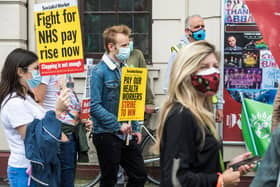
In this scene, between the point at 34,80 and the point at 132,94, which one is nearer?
the point at 34,80

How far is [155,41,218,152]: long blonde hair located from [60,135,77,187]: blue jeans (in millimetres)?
2408

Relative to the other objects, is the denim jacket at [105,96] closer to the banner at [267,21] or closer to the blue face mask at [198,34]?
the blue face mask at [198,34]

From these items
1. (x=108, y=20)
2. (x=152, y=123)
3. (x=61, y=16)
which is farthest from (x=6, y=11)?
(x=61, y=16)

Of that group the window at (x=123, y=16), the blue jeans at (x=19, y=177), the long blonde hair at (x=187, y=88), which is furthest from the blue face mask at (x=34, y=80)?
the window at (x=123, y=16)

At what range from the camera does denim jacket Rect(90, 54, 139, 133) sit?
519 centimetres

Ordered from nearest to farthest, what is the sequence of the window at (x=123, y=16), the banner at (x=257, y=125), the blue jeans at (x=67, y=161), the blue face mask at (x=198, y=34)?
the blue jeans at (x=67, y=161)
the banner at (x=257, y=125)
the blue face mask at (x=198, y=34)
the window at (x=123, y=16)

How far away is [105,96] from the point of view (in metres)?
5.30

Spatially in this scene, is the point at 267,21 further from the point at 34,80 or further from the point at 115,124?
the point at 34,80

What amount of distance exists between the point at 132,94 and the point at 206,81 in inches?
105

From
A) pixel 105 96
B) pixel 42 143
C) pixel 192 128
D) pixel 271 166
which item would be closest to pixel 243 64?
pixel 105 96

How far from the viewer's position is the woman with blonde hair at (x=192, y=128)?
8.71 feet

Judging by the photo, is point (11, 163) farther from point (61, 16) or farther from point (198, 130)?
point (198, 130)

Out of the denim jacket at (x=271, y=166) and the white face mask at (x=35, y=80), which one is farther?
the white face mask at (x=35, y=80)

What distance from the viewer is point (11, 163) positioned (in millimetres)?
3871
